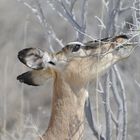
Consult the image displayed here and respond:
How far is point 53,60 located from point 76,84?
0.19m

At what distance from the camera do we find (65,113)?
4527 millimetres

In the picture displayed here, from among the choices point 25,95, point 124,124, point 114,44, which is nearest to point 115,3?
point 114,44

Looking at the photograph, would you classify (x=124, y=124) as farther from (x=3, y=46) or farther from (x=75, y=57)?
(x=3, y=46)

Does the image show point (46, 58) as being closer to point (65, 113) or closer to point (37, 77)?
point (37, 77)

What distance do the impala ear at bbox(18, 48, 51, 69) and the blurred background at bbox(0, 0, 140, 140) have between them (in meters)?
2.96

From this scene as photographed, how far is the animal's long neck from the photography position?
448cm

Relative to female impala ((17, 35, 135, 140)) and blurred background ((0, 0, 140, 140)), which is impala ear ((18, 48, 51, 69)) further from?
blurred background ((0, 0, 140, 140))

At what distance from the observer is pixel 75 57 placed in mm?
4582

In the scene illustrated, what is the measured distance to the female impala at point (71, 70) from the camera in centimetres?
449

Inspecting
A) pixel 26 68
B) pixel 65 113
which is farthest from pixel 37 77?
pixel 26 68

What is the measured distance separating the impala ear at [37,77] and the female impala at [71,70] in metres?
0.03

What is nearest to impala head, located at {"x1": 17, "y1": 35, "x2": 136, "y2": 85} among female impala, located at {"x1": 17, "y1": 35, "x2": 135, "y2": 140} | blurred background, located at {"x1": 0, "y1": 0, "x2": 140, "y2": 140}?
female impala, located at {"x1": 17, "y1": 35, "x2": 135, "y2": 140}

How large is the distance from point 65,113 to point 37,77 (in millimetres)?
315

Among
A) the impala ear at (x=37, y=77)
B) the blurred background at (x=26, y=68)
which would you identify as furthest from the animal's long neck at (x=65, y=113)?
the blurred background at (x=26, y=68)
